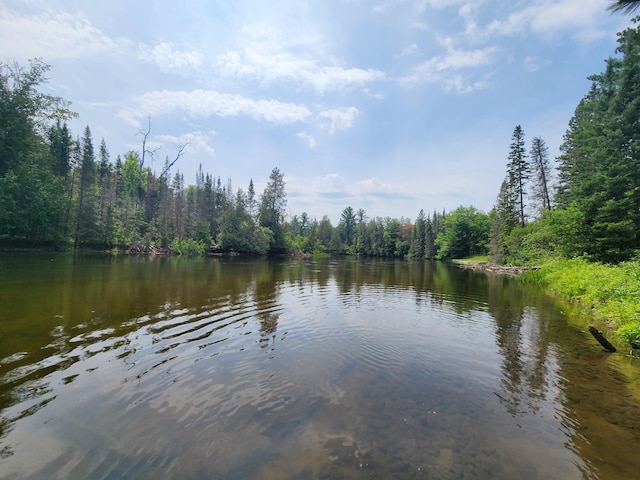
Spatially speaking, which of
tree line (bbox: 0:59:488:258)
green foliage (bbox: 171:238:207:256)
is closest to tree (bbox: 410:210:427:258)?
tree line (bbox: 0:59:488:258)

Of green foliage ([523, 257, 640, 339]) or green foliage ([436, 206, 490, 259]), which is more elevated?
green foliage ([436, 206, 490, 259])

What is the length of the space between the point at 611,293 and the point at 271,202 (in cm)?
6270

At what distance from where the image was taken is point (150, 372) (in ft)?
21.6

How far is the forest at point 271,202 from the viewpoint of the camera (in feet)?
68.8

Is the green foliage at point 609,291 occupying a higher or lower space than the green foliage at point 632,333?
higher

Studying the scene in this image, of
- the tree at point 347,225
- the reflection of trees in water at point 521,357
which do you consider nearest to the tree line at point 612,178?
the reflection of trees in water at point 521,357

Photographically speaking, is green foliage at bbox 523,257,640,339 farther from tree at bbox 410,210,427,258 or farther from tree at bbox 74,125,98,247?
tree at bbox 410,210,427,258

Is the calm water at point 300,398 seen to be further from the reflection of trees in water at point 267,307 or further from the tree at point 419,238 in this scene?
the tree at point 419,238

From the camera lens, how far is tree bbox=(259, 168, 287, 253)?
68.2 m

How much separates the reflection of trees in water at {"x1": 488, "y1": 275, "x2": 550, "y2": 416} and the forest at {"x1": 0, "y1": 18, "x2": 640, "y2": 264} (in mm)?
11144

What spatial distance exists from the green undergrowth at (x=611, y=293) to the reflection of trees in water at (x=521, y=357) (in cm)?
208

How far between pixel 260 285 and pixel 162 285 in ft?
19.4

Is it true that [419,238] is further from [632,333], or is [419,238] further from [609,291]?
[632,333]

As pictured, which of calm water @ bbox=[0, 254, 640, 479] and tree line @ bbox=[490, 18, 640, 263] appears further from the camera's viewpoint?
tree line @ bbox=[490, 18, 640, 263]
